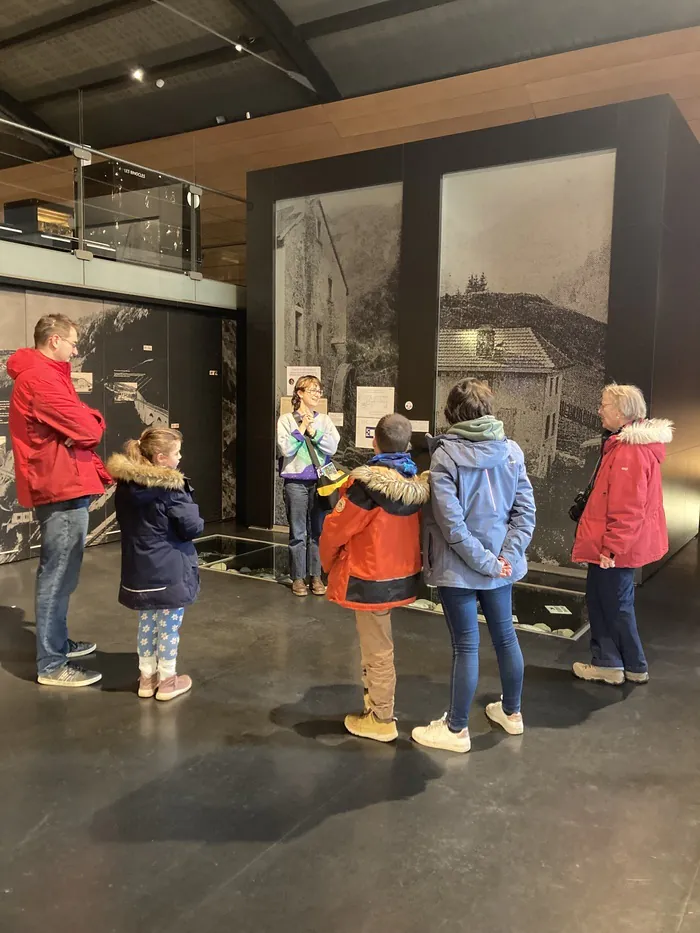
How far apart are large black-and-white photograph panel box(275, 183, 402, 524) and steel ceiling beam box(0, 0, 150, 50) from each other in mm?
3595

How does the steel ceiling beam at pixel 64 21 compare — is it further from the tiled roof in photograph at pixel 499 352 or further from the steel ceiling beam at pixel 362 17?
the tiled roof in photograph at pixel 499 352

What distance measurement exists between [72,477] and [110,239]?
3.77 meters

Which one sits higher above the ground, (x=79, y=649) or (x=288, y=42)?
(x=288, y=42)

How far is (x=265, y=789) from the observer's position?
2.49 meters

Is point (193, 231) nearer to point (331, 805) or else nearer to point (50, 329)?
point (50, 329)

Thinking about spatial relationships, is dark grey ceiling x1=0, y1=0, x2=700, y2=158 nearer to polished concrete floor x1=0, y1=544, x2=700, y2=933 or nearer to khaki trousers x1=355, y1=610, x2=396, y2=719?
polished concrete floor x1=0, y1=544, x2=700, y2=933

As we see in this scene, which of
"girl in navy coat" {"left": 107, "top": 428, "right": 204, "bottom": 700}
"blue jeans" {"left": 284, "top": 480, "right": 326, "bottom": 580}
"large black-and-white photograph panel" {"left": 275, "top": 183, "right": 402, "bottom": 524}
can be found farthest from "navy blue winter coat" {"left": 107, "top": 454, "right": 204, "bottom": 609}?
"large black-and-white photograph panel" {"left": 275, "top": 183, "right": 402, "bottom": 524}

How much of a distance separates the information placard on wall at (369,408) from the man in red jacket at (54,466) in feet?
11.1

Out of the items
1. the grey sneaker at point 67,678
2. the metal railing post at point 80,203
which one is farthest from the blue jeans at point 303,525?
the metal railing post at point 80,203

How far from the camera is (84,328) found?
6152mm

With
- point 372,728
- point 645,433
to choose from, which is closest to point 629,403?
point 645,433

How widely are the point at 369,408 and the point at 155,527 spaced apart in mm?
3721

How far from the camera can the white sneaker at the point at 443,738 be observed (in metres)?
2.75

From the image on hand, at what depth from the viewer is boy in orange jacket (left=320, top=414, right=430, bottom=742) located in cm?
263
